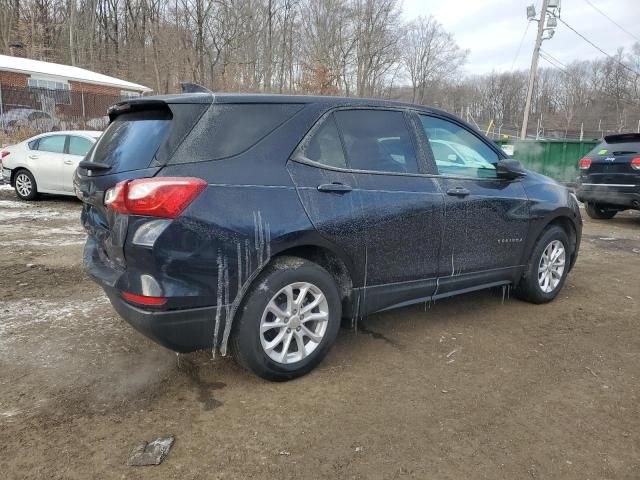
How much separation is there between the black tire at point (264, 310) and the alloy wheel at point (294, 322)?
22mm

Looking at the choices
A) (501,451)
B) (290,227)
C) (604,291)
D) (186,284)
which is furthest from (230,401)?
(604,291)

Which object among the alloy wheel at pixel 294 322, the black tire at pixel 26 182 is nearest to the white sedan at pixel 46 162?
the black tire at pixel 26 182

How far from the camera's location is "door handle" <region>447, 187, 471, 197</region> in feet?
12.4

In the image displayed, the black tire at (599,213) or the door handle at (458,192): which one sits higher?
the door handle at (458,192)

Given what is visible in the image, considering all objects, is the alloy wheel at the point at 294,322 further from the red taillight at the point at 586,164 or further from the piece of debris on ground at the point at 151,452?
the red taillight at the point at 586,164

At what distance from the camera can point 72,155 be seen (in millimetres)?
10078

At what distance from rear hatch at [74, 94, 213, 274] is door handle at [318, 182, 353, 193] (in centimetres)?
83

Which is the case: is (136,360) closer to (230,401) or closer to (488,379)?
(230,401)

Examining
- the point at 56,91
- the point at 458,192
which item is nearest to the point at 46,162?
the point at 458,192

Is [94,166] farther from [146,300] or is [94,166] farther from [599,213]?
[599,213]

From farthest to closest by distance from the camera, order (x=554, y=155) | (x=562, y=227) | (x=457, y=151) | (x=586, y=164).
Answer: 1. (x=554, y=155)
2. (x=586, y=164)
3. (x=562, y=227)
4. (x=457, y=151)

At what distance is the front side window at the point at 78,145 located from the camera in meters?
9.96

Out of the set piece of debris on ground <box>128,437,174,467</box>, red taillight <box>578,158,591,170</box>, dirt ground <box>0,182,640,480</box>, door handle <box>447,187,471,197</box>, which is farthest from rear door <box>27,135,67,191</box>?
red taillight <box>578,158,591,170</box>

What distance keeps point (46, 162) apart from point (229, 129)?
895 centimetres
